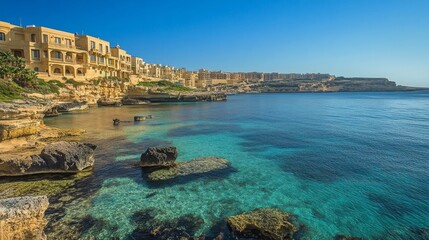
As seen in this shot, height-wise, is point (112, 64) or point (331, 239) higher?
point (112, 64)

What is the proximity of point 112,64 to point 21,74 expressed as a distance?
37.4 meters

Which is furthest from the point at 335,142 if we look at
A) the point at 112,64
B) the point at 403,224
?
the point at 112,64

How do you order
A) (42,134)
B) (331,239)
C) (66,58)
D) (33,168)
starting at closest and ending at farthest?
(331,239)
(33,168)
(42,134)
(66,58)

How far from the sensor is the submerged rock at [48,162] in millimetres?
15742

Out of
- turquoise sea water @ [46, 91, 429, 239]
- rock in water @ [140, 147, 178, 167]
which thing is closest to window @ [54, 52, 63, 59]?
turquoise sea water @ [46, 91, 429, 239]

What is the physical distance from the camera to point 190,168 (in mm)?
17266

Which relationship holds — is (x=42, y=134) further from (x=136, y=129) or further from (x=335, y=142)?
(x=335, y=142)

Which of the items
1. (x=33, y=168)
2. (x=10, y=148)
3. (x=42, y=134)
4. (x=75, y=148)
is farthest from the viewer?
(x=42, y=134)

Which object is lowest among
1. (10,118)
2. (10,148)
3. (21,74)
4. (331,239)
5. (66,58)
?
(331,239)

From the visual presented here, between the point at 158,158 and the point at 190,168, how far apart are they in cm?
242

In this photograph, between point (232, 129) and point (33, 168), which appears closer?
point (33, 168)

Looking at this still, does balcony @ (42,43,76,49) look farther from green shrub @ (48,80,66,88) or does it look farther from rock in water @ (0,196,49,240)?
rock in water @ (0,196,49,240)

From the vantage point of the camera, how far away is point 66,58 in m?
65.7

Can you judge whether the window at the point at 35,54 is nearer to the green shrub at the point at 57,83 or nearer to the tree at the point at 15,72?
the green shrub at the point at 57,83
